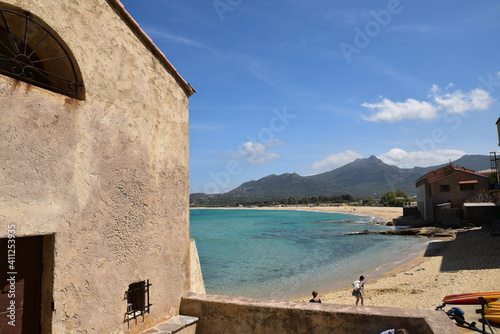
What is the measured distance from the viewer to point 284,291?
18.5 metres

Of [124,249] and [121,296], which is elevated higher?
[124,249]

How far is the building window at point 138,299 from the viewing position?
4.43m

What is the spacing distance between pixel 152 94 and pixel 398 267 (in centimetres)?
2207

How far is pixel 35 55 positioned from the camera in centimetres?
Result: 388

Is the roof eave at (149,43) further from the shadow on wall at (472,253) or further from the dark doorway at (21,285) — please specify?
the shadow on wall at (472,253)

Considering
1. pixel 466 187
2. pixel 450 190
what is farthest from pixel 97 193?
pixel 466 187

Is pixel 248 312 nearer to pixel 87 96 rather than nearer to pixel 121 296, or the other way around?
pixel 121 296

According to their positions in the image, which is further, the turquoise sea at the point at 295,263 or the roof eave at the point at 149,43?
the turquoise sea at the point at 295,263

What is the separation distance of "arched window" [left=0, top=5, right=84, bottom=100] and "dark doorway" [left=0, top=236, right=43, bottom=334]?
1.83 m

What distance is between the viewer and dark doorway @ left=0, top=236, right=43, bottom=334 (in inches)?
130

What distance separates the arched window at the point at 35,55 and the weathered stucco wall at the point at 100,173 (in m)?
0.11

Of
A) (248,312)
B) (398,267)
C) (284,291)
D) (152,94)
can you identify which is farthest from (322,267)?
(152,94)

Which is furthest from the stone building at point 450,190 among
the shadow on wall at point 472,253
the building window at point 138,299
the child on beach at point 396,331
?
the building window at point 138,299

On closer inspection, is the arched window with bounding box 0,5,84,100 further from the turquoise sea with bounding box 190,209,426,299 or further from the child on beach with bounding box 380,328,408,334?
the turquoise sea with bounding box 190,209,426,299
